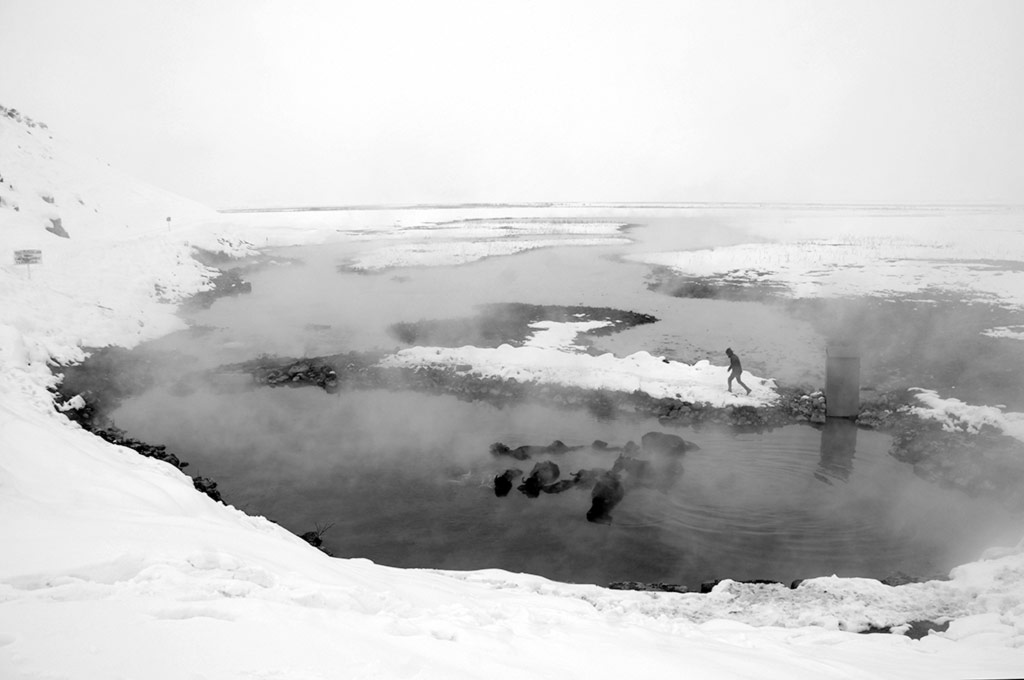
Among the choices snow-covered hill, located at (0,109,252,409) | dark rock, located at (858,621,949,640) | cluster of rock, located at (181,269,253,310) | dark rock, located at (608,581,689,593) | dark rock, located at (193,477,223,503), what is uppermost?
snow-covered hill, located at (0,109,252,409)

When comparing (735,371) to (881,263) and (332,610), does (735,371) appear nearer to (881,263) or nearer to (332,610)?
(332,610)

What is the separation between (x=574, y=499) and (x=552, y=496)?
0.43 meters

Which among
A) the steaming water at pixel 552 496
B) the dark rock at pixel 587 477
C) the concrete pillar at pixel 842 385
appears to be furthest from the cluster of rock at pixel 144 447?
the concrete pillar at pixel 842 385

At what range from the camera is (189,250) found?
112ft

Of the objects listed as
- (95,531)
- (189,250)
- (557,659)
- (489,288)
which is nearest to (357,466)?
(95,531)

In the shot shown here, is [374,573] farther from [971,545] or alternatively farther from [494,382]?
[494,382]

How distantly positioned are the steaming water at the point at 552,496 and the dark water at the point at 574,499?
0.11 feet

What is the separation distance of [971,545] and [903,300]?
2086 centimetres

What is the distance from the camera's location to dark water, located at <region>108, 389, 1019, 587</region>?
30.4ft

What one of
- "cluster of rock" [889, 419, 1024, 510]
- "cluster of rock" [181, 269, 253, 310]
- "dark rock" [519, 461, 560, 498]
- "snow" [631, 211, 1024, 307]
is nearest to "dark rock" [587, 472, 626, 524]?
"dark rock" [519, 461, 560, 498]

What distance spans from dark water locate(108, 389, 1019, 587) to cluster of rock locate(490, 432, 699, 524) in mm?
213

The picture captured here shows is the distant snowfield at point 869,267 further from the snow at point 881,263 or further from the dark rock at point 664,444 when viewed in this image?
the dark rock at point 664,444

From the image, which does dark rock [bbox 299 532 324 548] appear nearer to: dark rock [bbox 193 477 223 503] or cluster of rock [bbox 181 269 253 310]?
dark rock [bbox 193 477 223 503]

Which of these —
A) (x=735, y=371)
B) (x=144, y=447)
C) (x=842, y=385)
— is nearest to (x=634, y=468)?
(x=735, y=371)
